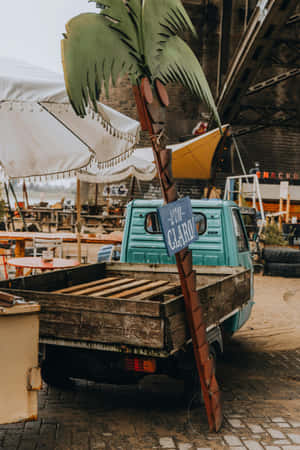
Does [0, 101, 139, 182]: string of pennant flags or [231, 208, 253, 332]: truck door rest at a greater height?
[0, 101, 139, 182]: string of pennant flags

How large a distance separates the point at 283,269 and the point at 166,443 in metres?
9.38

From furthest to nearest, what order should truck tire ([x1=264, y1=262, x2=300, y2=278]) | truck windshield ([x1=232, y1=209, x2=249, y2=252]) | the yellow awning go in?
the yellow awning, truck tire ([x1=264, y1=262, x2=300, y2=278]), truck windshield ([x1=232, y1=209, x2=249, y2=252])

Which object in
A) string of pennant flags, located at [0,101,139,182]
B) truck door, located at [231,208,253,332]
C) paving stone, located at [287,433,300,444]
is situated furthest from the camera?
truck door, located at [231,208,253,332]

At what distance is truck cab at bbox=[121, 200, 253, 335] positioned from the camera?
17.8 feet

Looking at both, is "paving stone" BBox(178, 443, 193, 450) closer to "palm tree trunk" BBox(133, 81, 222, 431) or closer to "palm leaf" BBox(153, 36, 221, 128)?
"palm tree trunk" BBox(133, 81, 222, 431)

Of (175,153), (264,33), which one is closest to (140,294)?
(264,33)

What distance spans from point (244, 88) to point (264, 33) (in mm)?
2860

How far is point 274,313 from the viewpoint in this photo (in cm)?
823

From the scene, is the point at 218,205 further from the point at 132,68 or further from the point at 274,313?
the point at 274,313

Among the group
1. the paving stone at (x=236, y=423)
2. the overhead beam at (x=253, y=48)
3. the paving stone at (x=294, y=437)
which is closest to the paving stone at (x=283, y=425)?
the paving stone at (x=294, y=437)

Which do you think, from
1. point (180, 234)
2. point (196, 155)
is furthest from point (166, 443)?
point (196, 155)

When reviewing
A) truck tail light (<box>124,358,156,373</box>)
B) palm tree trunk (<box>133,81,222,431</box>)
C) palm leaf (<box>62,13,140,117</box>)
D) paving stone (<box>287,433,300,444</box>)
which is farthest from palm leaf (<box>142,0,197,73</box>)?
paving stone (<box>287,433,300,444</box>)

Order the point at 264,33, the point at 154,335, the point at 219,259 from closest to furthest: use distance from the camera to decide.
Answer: the point at 154,335, the point at 219,259, the point at 264,33

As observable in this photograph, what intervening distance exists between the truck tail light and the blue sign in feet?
2.71
